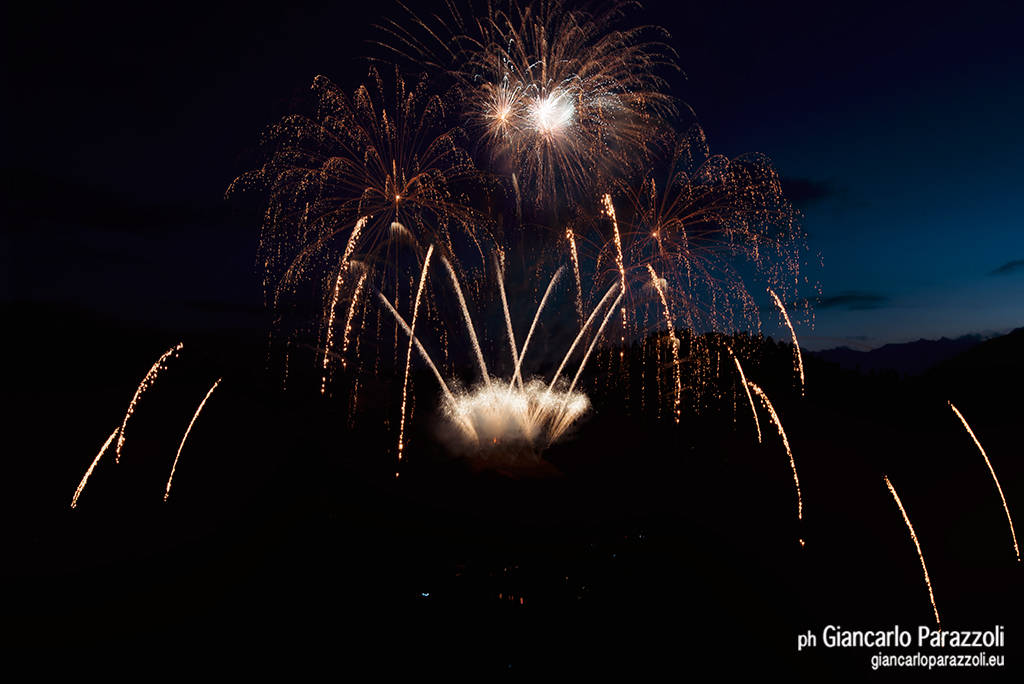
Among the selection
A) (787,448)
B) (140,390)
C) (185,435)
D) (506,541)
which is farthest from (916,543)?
(140,390)

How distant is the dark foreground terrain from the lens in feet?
41.9

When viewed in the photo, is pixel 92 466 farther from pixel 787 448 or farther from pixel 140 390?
pixel 787 448

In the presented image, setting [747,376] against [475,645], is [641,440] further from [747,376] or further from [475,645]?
[475,645]

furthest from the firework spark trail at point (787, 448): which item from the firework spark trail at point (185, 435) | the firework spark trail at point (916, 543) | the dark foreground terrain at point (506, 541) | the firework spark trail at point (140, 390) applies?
the firework spark trail at point (140, 390)

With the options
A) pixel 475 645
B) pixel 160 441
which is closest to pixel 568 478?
pixel 475 645

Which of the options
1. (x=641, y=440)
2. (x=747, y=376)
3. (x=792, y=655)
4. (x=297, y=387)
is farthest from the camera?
(x=747, y=376)

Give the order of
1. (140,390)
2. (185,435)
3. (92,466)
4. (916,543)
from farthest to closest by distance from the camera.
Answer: (140,390) → (185,435) → (92,466) → (916,543)

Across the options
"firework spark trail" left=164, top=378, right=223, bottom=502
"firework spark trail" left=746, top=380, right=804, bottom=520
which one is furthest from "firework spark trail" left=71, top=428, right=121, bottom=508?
"firework spark trail" left=746, top=380, right=804, bottom=520

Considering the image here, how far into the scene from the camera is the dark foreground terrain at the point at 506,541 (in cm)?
1276

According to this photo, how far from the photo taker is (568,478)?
79.4 ft

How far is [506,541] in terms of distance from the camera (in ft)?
58.6

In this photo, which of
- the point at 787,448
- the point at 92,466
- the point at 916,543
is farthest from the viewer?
the point at 787,448

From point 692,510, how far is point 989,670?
9.83 meters

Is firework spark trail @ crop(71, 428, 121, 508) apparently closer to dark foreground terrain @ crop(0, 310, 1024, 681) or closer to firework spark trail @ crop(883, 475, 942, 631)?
dark foreground terrain @ crop(0, 310, 1024, 681)
